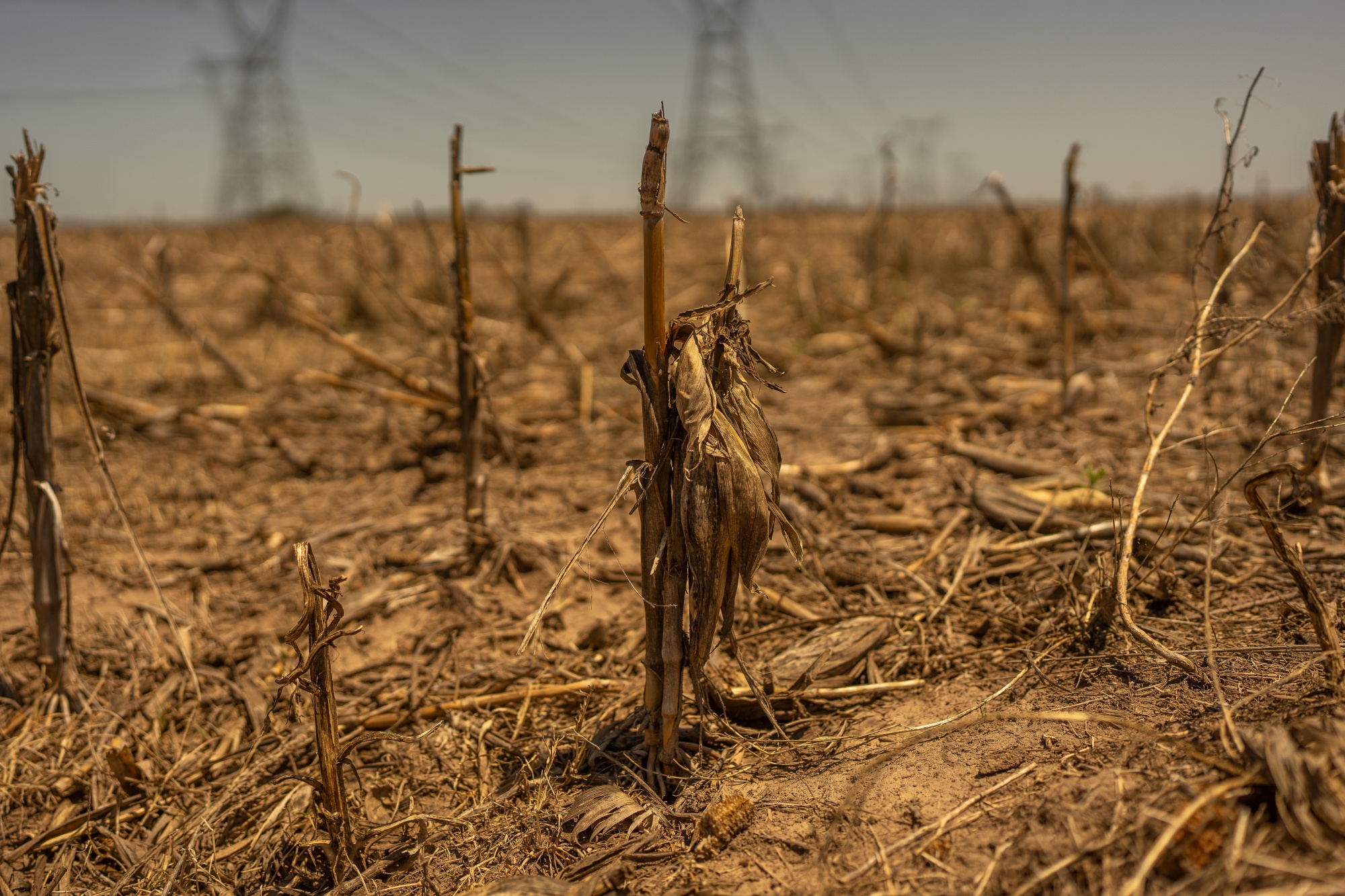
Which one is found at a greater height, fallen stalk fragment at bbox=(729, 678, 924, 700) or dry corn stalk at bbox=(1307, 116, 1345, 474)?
dry corn stalk at bbox=(1307, 116, 1345, 474)

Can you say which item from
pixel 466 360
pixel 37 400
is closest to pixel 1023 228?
pixel 466 360

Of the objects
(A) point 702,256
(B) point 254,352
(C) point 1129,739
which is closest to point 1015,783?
(C) point 1129,739

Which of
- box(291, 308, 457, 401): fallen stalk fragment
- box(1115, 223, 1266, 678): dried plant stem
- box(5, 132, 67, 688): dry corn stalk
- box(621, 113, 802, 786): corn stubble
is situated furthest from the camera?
box(291, 308, 457, 401): fallen stalk fragment

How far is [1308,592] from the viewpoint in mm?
1620

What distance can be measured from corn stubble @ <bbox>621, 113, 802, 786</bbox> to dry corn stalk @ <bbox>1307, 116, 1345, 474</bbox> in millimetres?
1870

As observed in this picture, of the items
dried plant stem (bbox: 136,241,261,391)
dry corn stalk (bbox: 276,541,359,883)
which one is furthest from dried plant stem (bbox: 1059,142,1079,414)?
dried plant stem (bbox: 136,241,261,391)

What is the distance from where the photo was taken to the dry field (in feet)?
4.91

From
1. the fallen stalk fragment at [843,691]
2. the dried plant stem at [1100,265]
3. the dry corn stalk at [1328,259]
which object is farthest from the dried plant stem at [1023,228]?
the fallen stalk fragment at [843,691]

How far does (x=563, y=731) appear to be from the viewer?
6.93 ft

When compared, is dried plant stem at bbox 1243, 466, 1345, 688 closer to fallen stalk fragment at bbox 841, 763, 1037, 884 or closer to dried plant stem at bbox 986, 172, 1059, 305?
fallen stalk fragment at bbox 841, 763, 1037, 884

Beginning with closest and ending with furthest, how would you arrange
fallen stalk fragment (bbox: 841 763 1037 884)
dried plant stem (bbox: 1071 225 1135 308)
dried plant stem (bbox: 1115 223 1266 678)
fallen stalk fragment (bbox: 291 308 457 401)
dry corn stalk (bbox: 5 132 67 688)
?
fallen stalk fragment (bbox: 841 763 1037 884) → dried plant stem (bbox: 1115 223 1266 678) → dry corn stalk (bbox: 5 132 67 688) → fallen stalk fragment (bbox: 291 308 457 401) → dried plant stem (bbox: 1071 225 1135 308)

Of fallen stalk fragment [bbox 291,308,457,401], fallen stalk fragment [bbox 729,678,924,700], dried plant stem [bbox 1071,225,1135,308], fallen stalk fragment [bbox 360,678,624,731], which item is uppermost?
dried plant stem [bbox 1071,225,1135,308]

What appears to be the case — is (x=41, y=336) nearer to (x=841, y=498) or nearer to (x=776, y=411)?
(x=841, y=498)

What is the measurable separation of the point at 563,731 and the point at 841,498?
1.68 metres
